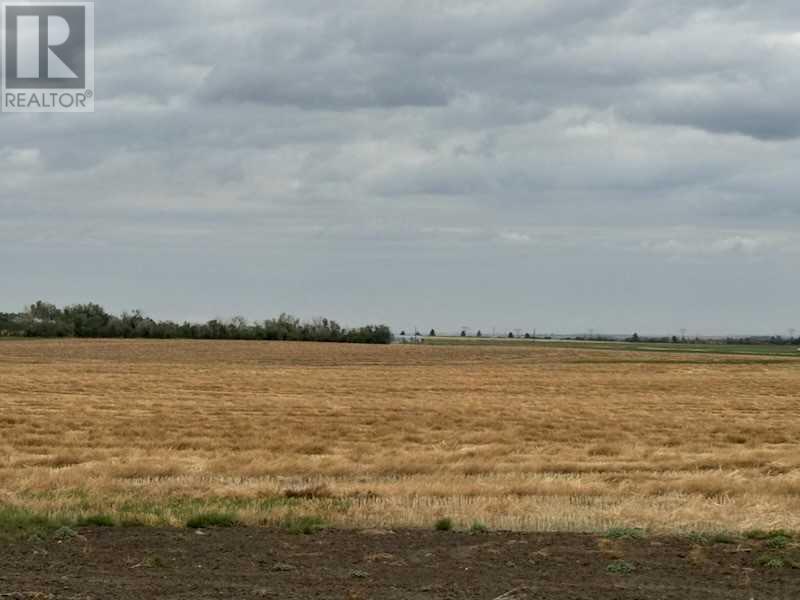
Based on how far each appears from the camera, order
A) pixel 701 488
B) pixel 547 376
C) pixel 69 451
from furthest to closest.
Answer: pixel 547 376 < pixel 69 451 < pixel 701 488

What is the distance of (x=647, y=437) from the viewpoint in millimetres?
29438

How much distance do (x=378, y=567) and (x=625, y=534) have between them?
3144mm

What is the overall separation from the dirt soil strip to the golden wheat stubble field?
111 cm

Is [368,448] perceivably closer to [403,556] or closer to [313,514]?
[313,514]

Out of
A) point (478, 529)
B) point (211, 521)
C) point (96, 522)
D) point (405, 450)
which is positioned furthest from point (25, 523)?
point (405, 450)

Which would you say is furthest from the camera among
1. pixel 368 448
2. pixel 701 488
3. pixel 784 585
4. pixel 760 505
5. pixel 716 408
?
pixel 716 408

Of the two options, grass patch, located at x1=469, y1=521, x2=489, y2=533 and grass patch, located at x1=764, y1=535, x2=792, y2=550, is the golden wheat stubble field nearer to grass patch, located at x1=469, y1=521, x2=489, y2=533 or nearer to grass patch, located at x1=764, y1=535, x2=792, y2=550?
grass patch, located at x1=469, y1=521, x2=489, y2=533

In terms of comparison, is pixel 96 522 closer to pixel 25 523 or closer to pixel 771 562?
pixel 25 523

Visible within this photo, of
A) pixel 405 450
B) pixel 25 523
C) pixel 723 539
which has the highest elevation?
pixel 25 523

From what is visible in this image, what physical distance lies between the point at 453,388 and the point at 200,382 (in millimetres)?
12389

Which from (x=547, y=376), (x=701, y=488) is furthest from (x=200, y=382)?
(x=701, y=488)

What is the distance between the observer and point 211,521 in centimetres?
1289

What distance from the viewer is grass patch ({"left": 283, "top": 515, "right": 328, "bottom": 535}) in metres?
12.3

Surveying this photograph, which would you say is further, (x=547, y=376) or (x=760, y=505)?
(x=547, y=376)
